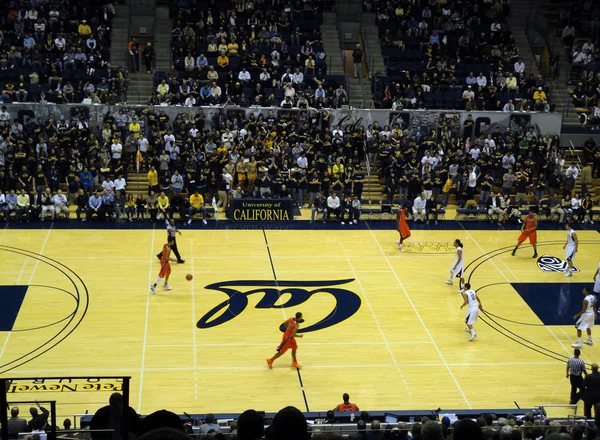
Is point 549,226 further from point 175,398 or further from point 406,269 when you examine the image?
point 175,398

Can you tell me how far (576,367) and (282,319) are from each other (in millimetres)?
8226

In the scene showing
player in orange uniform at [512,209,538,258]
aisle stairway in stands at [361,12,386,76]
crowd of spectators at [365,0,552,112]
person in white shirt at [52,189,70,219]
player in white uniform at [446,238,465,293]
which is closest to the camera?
player in white uniform at [446,238,465,293]

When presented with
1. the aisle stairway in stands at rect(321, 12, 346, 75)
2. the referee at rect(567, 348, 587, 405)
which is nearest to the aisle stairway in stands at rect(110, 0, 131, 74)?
the aisle stairway in stands at rect(321, 12, 346, 75)

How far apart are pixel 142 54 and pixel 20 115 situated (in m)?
6.82

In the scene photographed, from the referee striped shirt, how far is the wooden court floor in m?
1.07

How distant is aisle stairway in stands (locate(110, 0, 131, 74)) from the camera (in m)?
40.9

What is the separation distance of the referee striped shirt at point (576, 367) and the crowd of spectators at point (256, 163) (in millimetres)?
14974

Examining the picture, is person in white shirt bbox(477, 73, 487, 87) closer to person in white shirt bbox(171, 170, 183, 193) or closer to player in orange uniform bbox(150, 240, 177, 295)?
person in white shirt bbox(171, 170, 183, 193)

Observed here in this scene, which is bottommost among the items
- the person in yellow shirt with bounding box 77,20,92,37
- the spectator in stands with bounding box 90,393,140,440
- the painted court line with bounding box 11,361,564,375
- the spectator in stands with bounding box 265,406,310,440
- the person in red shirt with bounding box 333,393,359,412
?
the painted court line with bounding box 11,361,564,375

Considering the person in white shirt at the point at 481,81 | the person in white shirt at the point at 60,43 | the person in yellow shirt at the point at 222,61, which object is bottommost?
the person in white shirt at the point at 481,81

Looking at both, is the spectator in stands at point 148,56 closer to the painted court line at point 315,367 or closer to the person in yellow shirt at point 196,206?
the person in yellow shirt at point 196,206

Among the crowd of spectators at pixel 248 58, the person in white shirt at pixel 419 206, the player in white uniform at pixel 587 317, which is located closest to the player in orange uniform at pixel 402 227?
the person in white shirt at pixel 419 206

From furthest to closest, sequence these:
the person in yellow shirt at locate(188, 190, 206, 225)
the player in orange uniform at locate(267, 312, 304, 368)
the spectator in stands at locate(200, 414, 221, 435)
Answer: the person in yellow shirt at locate(188, 190, 206, 225) → the player in orange uniform at locate(267, 312, 304, 368) → the spectator in stands at locate(200, 414, 221, 435)

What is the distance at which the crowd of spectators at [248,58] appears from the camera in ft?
124
